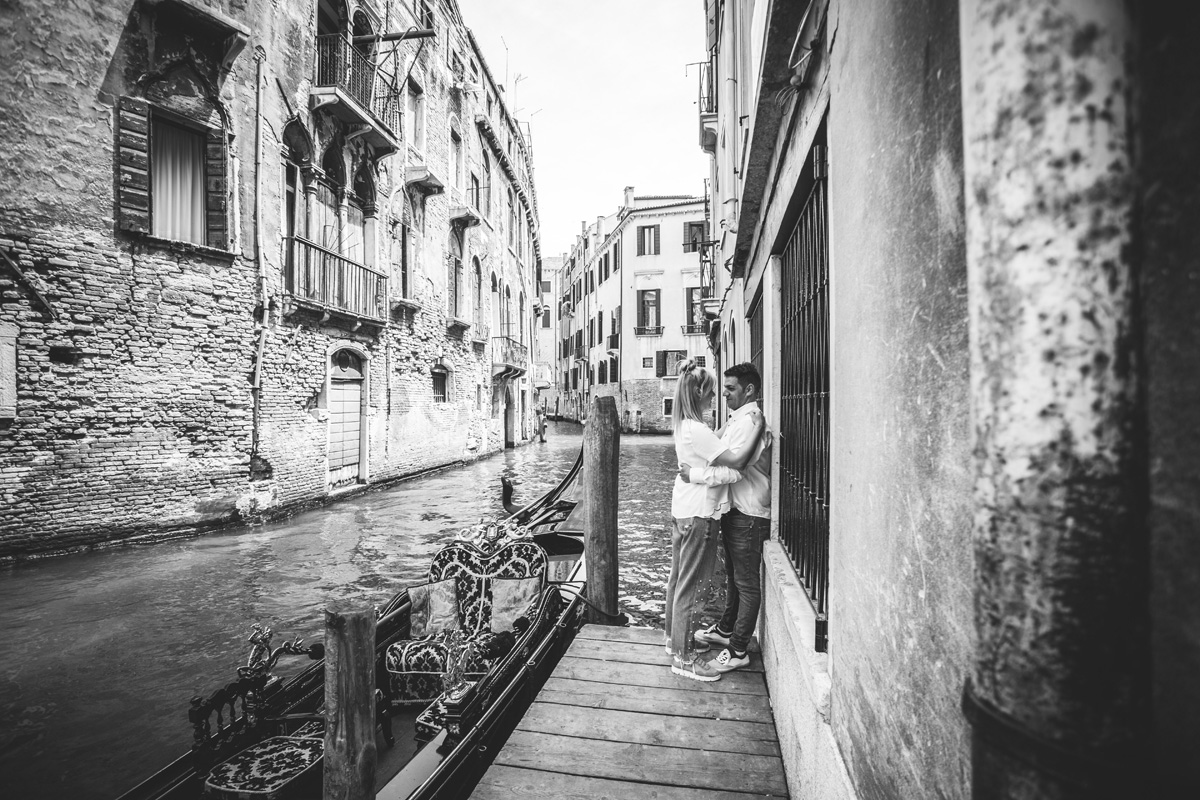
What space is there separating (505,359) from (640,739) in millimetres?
19651

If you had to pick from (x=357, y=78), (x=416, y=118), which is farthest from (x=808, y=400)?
(x=416, y=118)

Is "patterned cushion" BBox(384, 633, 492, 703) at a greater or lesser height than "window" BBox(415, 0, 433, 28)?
lesser

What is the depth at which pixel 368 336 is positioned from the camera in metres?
12.4

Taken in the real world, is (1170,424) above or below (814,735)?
above

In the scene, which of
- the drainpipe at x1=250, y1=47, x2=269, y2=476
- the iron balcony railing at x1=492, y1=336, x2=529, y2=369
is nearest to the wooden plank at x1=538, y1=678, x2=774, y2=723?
the drainpipe at x1=250, y1=47, x2=269, y2=476

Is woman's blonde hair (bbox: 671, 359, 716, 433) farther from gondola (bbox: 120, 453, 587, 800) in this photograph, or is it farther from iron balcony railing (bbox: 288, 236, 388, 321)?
iron balcony railing (bbox: 288, 236, 388, 321)

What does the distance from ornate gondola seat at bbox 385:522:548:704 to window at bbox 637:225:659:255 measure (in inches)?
1065

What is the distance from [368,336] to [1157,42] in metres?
13.0

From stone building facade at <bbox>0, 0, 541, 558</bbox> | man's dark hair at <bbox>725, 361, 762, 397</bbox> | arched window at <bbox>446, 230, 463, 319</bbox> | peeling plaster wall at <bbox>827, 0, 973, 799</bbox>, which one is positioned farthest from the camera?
arched window at <bbox>446, 230, 463, 319</bbox>

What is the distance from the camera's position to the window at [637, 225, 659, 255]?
29.6 metres

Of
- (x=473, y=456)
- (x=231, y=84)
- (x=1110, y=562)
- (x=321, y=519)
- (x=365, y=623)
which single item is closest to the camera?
(x=1110, y=562)

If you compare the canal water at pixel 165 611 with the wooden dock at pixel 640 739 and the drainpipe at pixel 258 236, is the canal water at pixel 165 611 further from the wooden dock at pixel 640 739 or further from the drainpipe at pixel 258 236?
the drainpipe at pixel 258 236

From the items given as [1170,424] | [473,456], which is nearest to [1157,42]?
[1170,424]

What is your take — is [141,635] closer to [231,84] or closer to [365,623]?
[365,623]
